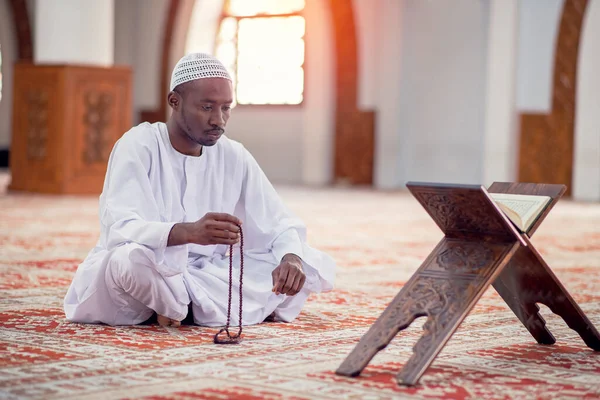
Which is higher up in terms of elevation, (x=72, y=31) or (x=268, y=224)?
(x=72, y=31)

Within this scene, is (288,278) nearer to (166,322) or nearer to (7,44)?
(166,322)

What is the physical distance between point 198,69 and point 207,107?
0.12 m

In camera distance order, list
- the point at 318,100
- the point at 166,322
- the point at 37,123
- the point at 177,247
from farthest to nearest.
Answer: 1. the point at 318,100
2. the point at 37,123
3. the point at 166,322
4. the point at 177,247

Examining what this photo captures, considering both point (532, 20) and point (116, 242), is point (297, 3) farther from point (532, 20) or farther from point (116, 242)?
point (116, 242)

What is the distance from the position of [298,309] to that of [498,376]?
1065 mm

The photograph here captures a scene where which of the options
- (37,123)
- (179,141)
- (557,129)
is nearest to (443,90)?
(557,129)

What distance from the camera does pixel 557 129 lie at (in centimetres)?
1223

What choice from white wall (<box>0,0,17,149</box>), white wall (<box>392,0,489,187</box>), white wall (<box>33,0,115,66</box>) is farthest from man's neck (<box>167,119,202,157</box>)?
white wall (<box>0,0,17,149</box>)

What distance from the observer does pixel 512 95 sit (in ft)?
40.5

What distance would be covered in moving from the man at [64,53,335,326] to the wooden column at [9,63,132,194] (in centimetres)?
711

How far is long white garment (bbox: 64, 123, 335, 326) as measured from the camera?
3084 mm

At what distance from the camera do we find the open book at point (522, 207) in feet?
8.61

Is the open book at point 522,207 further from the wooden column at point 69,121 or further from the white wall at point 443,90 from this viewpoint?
the white wall at point 443,90

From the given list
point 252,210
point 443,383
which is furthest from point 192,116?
point 443,383
